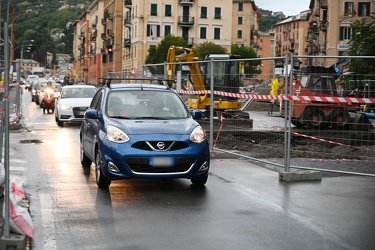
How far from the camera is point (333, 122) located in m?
13.5

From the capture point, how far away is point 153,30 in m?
84.3

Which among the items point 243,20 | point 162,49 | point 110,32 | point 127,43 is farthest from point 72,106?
point 243,20

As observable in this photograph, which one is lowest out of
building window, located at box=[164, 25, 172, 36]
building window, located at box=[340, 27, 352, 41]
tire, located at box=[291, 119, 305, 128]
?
tire, located at box=[291, 119, 305, 128]

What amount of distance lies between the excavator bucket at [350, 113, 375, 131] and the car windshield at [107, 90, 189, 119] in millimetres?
3493

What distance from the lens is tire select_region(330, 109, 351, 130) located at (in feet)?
42.8

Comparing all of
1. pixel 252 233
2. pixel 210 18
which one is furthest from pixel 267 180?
pixel 210 18

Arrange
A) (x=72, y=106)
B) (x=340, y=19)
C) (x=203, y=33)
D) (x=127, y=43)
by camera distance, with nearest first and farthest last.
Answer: (x=72, y=106) → (x=340, y=19) → (x=203, y=33) → (x=127, y=43)

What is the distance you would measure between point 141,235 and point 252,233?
50.1 inches

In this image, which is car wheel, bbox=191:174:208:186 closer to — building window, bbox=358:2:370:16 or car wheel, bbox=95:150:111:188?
car wheel, bbox=95:150:111:188

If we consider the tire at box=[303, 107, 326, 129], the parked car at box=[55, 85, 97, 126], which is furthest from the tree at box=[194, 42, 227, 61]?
the tire at box=[303, 107, 326, 129]

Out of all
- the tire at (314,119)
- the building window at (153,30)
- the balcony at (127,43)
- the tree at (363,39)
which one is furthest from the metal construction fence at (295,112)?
the balcony at (127,43)

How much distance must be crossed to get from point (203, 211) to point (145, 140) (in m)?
1.69

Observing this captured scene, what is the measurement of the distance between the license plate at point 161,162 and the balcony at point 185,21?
253 feet

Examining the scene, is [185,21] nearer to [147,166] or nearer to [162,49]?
[162,49]
